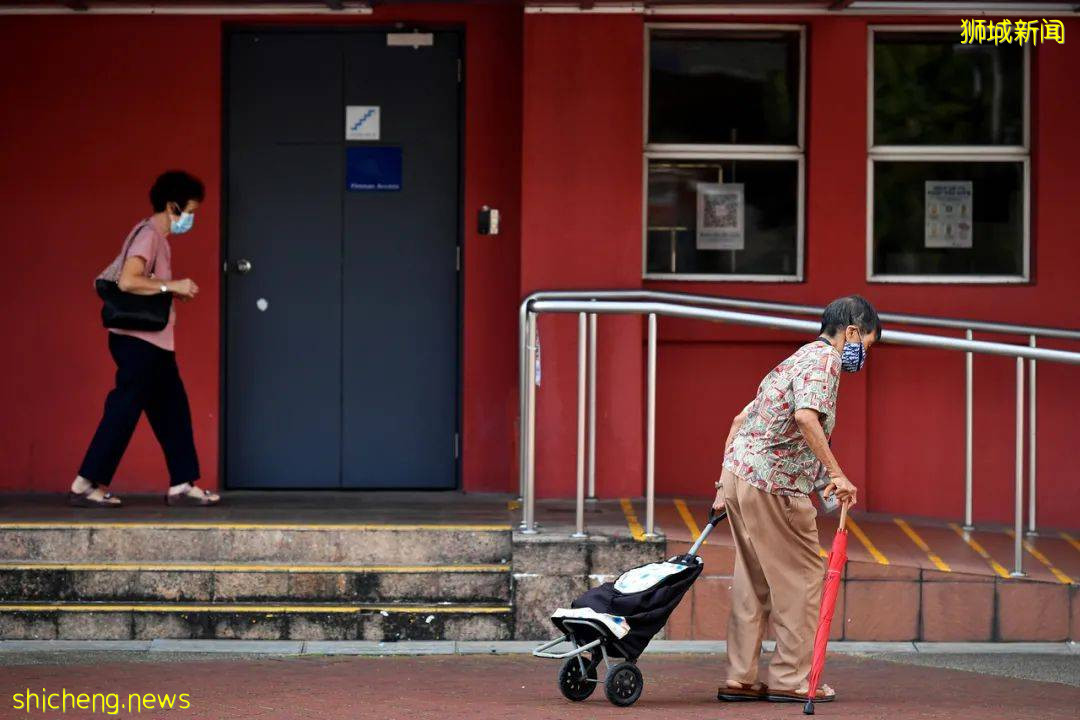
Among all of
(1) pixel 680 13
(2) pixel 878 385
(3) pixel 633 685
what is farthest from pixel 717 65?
(3) pixel 633 685

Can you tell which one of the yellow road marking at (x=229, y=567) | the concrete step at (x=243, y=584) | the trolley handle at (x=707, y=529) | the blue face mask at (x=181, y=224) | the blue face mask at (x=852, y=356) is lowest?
the concrete step at (x=243, y=584)

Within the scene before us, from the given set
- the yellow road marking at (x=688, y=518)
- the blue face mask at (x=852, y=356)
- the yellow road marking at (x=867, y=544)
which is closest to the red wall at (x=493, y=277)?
the yellow road marking at (x=688, y=518)

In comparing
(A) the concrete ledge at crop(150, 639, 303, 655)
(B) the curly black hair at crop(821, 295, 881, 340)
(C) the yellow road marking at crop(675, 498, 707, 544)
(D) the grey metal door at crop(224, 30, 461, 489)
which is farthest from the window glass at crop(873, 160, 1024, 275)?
(A) the concrete ledge at crop(150, 639, 303, 655)

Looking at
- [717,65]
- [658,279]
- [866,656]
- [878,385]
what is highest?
[717,65]

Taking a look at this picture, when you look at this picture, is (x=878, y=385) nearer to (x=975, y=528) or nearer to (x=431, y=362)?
(x=975, y=528)

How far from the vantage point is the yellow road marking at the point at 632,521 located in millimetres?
7925

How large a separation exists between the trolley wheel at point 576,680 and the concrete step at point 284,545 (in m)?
1.55

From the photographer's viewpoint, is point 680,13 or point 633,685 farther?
point 680,13

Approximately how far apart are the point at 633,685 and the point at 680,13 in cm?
447

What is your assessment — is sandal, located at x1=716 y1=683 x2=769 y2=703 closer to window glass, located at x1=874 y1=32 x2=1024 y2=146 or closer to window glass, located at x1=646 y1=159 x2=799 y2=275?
window glass, located at x1=646 y1=159 x2=799 y2=275

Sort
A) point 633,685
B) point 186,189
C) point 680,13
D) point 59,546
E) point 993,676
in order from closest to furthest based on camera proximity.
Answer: point 633,685 < point 993,676 < point 59,546 < point 186,189 < point 680,13

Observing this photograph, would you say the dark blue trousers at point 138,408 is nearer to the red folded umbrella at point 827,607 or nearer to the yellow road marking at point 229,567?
the yellow road marking at point 229,567

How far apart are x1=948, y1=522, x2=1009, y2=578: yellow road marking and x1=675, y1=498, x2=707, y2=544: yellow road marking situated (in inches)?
55.9

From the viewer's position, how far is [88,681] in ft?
22.4
